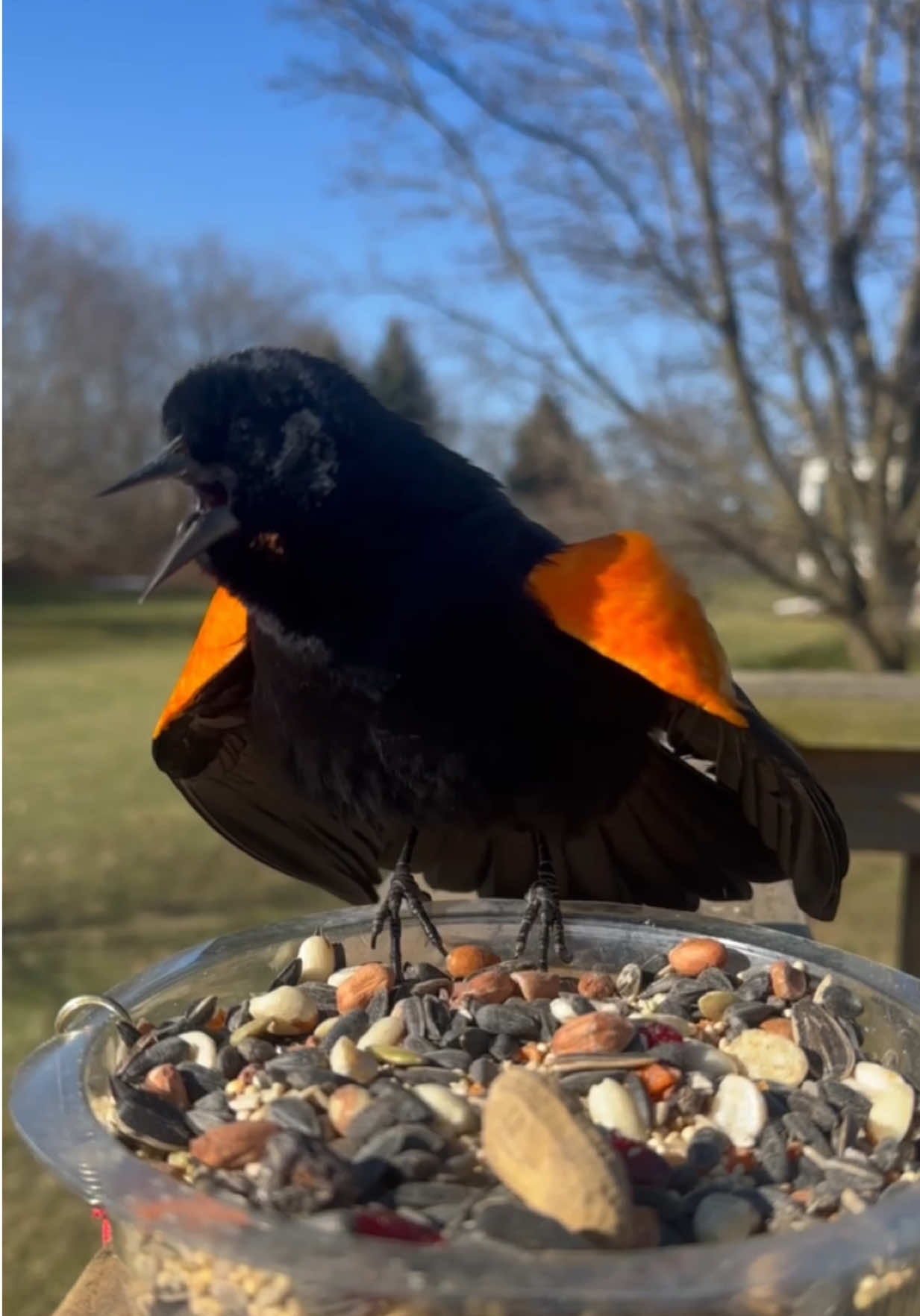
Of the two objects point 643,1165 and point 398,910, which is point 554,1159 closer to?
point 643,1165

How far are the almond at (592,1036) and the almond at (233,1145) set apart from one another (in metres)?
0.23

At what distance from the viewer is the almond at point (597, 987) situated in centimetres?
95

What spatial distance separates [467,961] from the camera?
99cm

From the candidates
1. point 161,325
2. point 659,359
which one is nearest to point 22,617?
point 161,325

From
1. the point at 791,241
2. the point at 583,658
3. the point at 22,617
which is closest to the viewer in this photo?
the point at 583,658

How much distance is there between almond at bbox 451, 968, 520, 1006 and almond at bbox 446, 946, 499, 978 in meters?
0.04

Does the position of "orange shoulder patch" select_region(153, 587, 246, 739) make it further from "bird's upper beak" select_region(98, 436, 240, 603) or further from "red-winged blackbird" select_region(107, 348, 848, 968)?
"bird's upper beak" select_region(98, 436, 240, 603)

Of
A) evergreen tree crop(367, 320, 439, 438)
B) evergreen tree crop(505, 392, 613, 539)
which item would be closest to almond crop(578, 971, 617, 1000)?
evergreen tree crop(367, 320, 439, 438)

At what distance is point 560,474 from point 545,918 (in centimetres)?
285

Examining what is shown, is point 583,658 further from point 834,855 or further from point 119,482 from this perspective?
point 119,482

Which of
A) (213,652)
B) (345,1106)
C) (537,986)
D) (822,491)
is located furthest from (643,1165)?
(822,491)

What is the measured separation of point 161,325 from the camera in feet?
17.5

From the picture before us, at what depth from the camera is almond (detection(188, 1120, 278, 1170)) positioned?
64cm

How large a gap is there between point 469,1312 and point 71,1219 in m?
2.35
